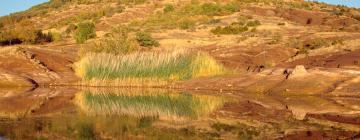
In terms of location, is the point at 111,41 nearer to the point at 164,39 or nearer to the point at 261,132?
the point at 164,39

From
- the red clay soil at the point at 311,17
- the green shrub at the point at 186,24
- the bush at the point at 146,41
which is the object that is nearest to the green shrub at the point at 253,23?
the red clay soil at the point at 311,17

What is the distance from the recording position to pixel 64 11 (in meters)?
67.6

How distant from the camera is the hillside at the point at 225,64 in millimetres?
15477

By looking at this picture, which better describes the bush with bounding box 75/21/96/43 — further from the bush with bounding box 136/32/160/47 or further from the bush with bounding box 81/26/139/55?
the bush with bounding box 81/26/139/55

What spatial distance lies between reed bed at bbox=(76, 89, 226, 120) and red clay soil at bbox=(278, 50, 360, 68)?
331 inches

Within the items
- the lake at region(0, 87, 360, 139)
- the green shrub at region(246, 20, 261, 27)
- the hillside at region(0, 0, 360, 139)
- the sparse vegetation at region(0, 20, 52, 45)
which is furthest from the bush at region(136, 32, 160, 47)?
the lake at region(0, 87, 360, 139)

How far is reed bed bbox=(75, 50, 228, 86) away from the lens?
24.9 meters

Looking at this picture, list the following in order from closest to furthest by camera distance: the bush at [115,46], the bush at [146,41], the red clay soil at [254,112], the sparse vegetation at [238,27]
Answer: the red clay soil at [254,112] < the bush at [115,46] < the bush at [146,41] < the sparse vegetation at [238,27]

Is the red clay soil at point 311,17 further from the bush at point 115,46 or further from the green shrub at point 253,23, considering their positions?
the bush at point 115,46

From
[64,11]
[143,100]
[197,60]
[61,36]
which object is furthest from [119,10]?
[143,100]

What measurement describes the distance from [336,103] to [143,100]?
18.9ft

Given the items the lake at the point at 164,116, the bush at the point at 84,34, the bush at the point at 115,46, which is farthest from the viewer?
the bush at the point at 84,34

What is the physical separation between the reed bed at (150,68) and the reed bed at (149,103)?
2.04 meters

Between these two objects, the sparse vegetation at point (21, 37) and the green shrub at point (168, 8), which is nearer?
the sparse vegetation at point (21, 37)
